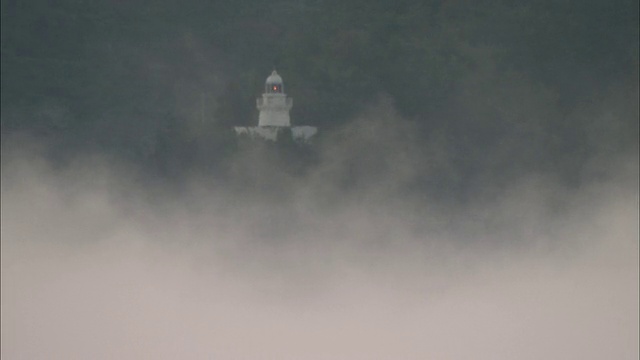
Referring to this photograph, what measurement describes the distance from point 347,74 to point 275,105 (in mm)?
1297

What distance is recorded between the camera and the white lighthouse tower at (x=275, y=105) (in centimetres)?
2681

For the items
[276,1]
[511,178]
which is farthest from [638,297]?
[276,1]

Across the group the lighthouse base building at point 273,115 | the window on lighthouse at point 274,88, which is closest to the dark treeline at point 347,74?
the lighthouse base building at point 273,115

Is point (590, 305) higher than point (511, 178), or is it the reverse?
point (511, 178)

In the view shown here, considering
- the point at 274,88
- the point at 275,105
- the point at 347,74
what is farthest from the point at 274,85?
the point at 347,74

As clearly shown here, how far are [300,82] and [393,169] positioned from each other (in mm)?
3392

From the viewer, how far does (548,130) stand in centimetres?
2461

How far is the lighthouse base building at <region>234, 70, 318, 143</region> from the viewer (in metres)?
26.4

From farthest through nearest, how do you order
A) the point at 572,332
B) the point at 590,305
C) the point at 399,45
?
the point at 399,45 → the point at 590,305 → the point at 572,332

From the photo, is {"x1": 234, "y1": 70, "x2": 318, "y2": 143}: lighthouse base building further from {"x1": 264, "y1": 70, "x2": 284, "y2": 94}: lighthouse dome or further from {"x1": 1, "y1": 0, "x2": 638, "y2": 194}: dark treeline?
{"x1": 1, "y1": 0, "x2": 638, "y2": 194}: dark treeline

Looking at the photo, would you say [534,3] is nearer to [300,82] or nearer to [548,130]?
[548,130]

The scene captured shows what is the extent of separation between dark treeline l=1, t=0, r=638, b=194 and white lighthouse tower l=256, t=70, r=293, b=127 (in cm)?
25

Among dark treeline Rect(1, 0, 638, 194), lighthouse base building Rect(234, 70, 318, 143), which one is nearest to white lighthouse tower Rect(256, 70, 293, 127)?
lighthouse base building Rect(234, 70, 318, 143)

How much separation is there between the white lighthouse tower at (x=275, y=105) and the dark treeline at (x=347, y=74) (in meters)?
0.25
